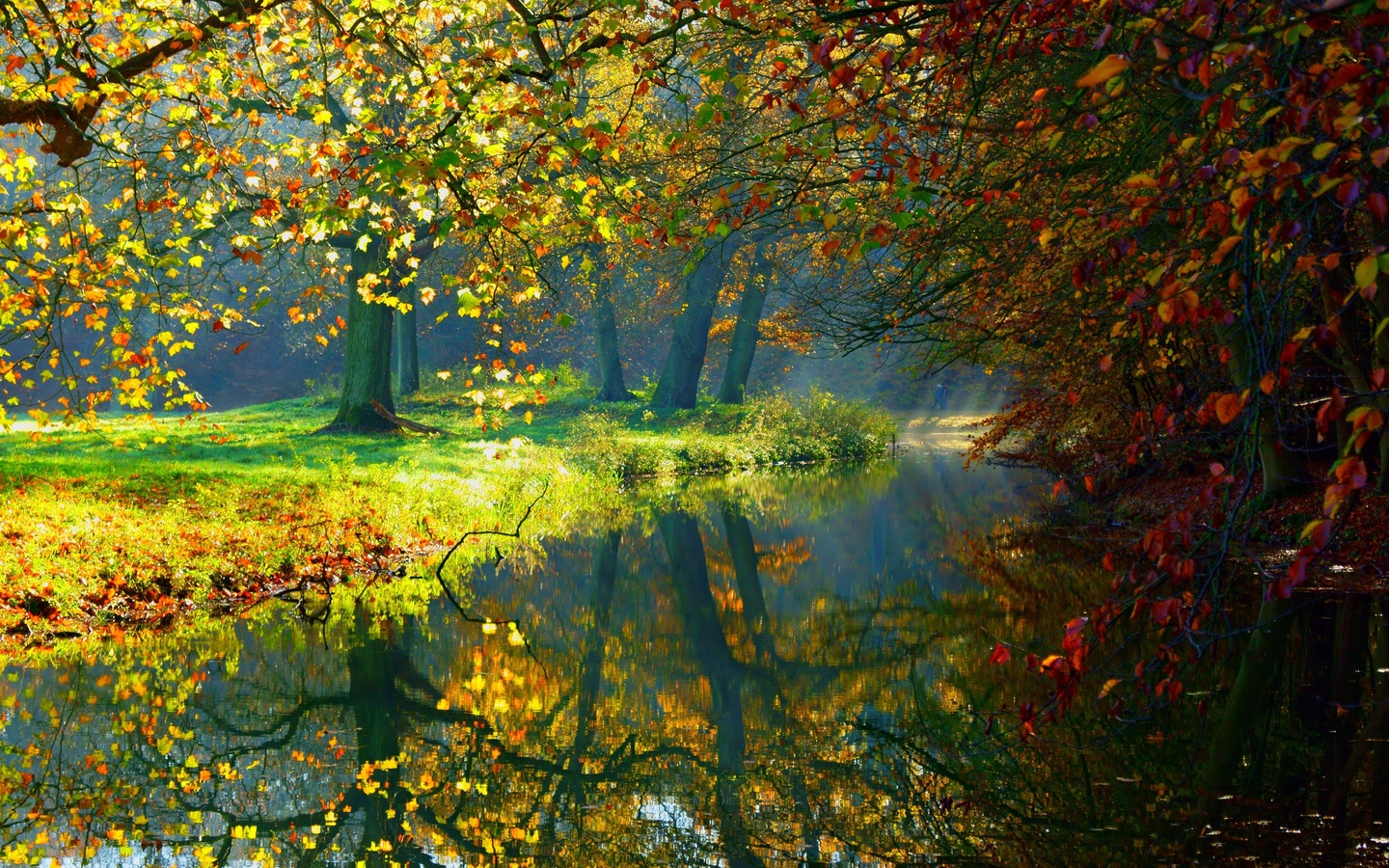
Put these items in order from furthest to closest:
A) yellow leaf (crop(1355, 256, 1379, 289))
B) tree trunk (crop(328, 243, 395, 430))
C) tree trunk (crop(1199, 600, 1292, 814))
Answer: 1. tree trunk (crop(328, 243, 395, 430))
2. tree trunk (crop(1199, 600, 1292, 814))
3. yellow leaf (crop(1355, 256, 1379, 289))

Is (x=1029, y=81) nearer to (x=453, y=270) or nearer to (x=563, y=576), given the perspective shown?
(x=563, y=576)

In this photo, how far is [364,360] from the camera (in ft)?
85.1

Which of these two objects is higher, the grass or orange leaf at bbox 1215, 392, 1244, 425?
orange leaf at bbox 1215, 392, 1244, 425

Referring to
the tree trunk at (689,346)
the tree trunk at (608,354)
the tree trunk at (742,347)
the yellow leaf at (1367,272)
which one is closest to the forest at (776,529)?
the yellow leaf at (1367,272)

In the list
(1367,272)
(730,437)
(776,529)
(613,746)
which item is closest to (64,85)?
(613,746)

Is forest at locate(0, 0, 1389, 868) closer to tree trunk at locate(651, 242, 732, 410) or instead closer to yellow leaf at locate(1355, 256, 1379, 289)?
yellow leaf at locate(1355, 256, 1379, 289)

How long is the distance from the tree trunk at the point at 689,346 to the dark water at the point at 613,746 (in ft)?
80.6

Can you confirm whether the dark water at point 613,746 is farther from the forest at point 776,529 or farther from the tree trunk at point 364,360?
the tree trunk at point 364,360

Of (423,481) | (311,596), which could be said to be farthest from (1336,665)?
(423,481)

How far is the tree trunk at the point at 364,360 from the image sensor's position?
25391mm

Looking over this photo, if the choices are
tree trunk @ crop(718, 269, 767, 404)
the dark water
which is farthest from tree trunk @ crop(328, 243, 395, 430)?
the dark water

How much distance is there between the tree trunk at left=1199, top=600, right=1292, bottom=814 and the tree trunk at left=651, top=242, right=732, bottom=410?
26718 millimetres

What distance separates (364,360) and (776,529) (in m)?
12.7

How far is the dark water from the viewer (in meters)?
5.18
